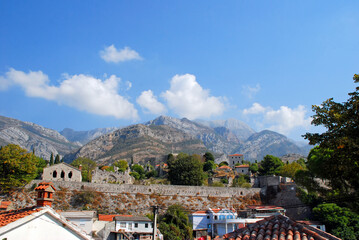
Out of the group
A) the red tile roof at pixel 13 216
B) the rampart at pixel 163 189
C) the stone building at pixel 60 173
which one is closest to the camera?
the red tile roof at pixel 13 216

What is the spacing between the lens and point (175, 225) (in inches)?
1613

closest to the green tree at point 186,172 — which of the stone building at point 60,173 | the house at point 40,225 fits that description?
the stone building at point 60,173

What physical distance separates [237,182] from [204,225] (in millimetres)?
21056

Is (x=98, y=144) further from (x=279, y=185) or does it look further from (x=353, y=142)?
(x=353, y=142)

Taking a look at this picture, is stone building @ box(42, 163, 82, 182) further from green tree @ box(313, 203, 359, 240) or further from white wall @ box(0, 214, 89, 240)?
white wall @ box(0, 214, 89, 240)

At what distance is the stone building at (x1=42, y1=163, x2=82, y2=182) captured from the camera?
48.3 metres

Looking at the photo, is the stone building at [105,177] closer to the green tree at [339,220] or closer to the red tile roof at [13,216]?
the green tree at [339,220]

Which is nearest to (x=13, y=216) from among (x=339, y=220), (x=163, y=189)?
(x=163, y=189)

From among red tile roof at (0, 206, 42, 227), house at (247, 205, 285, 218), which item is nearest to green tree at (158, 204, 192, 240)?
house at (247, 205, 285, 218)

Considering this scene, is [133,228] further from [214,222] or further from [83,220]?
[214,222]

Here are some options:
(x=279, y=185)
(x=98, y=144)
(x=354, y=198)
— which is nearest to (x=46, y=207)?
(x=354, y=198)

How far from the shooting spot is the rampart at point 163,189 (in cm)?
4366

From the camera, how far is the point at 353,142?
13.5 metres

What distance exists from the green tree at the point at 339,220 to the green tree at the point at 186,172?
2097cm
